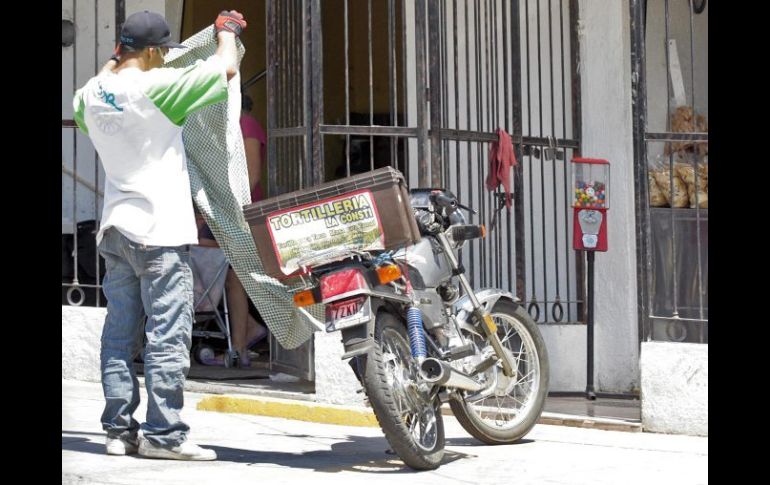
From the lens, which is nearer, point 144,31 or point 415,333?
point 144,31

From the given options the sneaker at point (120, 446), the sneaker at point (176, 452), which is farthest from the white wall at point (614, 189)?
the sneaker at point (120, 446)

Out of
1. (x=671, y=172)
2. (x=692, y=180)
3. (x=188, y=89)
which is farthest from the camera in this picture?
(x=692, y=180)

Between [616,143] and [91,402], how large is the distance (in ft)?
13.9

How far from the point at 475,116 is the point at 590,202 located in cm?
107

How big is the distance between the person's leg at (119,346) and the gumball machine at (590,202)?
3.90 meters

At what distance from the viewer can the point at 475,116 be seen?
32.1 ft

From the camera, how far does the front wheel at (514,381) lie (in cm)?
698

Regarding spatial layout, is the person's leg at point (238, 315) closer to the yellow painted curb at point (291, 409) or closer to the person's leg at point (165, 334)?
the yellow painted curb at point (291, 409)

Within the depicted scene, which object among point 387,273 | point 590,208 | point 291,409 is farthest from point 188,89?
point 590,208

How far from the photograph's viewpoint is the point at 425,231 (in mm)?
6668

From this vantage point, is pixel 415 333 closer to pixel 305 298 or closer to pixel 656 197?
pixel 305 298

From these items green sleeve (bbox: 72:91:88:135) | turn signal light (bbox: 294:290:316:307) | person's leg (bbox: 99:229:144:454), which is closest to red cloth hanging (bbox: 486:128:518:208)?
turn signal light (bbox: 294:290:316:307)

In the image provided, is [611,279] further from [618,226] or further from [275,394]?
[275,394]
